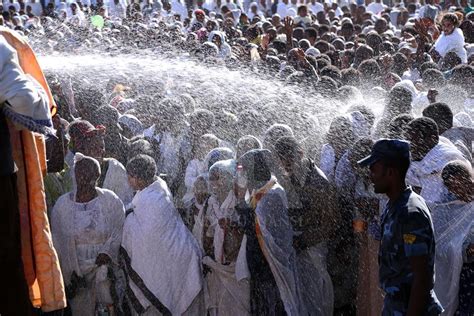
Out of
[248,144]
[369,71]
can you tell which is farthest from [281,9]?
[248,144]

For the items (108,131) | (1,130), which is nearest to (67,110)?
(108,131)

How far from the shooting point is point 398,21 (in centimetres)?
2397

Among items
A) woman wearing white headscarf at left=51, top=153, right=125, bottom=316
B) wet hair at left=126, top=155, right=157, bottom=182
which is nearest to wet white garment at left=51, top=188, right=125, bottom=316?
woman wearing white headscarf at left=51, top=153, right=125, bottom=316

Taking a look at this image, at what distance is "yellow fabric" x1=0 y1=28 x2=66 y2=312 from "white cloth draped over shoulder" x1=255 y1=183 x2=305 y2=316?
235cm

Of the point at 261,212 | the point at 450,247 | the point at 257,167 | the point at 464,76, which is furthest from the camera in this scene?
the point at 464,76

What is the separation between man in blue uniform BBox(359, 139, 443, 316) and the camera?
202 inches

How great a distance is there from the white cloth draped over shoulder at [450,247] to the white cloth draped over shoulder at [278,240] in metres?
1.12

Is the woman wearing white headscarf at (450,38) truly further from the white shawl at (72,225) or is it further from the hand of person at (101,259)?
the hand of person at (101,259)

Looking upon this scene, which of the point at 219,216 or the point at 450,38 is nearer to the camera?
the point at 219,216

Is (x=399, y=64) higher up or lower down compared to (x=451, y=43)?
higher up

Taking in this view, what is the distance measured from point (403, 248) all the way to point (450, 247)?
1.66m

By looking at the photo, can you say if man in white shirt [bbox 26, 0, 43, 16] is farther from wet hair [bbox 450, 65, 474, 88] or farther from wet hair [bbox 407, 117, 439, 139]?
wet hair [bbox 407, 117, 439, 139]

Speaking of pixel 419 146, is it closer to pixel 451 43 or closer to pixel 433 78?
pixel 433 78

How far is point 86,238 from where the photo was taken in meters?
7.33
